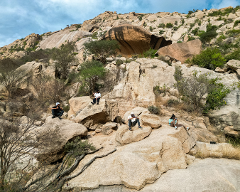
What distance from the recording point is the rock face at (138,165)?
438 cm

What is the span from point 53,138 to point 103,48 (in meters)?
15.4

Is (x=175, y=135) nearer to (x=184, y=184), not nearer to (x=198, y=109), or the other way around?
(x=184, y=184)

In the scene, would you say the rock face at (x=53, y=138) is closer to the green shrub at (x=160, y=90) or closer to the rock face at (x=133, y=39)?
the green shrub at (x=160, y=90)

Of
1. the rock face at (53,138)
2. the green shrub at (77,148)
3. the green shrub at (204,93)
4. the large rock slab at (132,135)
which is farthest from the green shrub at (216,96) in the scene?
the rock face at (53,138)

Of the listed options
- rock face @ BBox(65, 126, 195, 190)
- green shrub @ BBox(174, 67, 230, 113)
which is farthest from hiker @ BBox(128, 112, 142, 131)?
green shrub @ BBox(174, 67, 230, 113)

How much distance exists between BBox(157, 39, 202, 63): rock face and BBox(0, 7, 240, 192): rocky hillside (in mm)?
128

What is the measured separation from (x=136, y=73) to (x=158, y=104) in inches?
151

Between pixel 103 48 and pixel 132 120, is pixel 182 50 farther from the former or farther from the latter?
pixel 132 120

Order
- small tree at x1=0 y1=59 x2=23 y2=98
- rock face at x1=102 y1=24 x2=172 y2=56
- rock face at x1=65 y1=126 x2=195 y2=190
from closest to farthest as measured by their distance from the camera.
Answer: rock face at x1=65 y1=126 x2=195 y2=190, small tree at x1=0 y1=59 x2=23 y2=98, rock face at x1=102 y1=24 x2=172 y2=56

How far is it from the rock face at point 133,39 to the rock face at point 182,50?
13.1 feet

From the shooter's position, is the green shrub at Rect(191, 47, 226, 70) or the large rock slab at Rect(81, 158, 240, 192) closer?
the large rock slab at Rect(81, 158, 240, 192)

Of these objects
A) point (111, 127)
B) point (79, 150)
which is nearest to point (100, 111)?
point (111, 127)

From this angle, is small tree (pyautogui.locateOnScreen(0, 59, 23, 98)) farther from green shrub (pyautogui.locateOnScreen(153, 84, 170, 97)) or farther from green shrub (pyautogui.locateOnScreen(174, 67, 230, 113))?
green shrub (pyautogui.locateOnScreen(174, 67, 230, 113))

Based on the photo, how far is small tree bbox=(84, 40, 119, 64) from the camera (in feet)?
60.8
